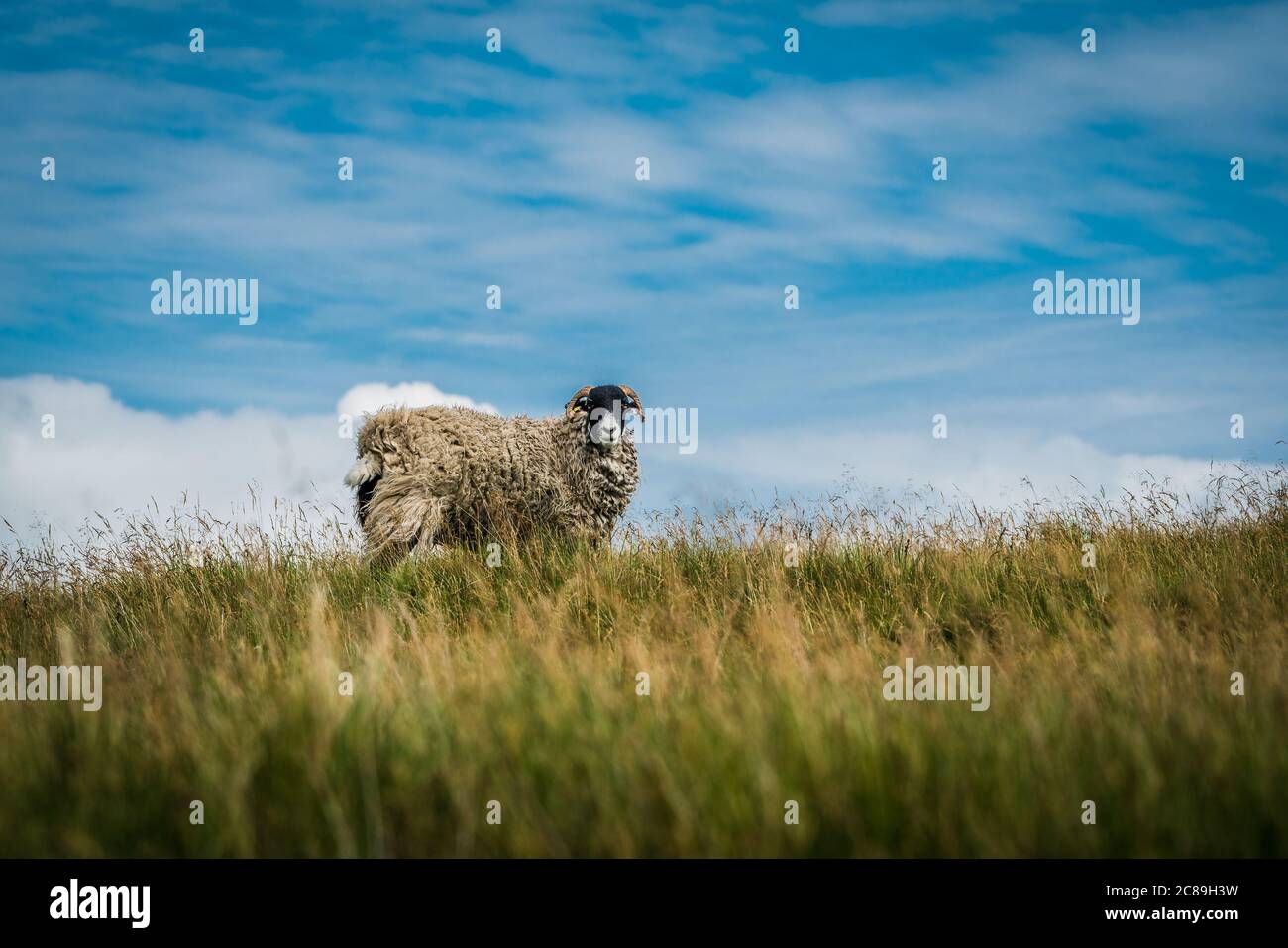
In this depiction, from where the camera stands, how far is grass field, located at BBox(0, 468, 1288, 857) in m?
3.79

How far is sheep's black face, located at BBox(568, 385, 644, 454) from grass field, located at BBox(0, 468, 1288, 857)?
4.23 m

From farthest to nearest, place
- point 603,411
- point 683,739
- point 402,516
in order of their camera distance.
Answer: point 603,411, point 402,516, point 683,739

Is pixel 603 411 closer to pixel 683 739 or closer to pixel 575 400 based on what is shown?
pixel 575 400

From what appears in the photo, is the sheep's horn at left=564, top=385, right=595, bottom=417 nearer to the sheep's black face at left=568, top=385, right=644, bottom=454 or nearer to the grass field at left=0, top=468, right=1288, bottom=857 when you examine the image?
the sheep's black face at left=568, top=385, right=644, bottom=454

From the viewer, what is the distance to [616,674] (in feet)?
19.2

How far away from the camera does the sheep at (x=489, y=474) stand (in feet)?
39.4

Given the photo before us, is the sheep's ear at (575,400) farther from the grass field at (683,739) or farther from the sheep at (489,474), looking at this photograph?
the grass field at (683,739)

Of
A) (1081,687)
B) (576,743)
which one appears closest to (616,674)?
(576,743)

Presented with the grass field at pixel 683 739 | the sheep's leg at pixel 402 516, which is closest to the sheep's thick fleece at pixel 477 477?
the sheep's leg at pixel 402 516

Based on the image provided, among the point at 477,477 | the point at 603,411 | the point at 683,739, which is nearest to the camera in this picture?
the point at 683,739

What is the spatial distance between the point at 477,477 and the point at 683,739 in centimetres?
836

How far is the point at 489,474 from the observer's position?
12.2m

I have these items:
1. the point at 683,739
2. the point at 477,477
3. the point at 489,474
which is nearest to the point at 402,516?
the point at 477,477

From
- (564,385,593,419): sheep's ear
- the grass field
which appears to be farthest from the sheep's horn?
the grass field
